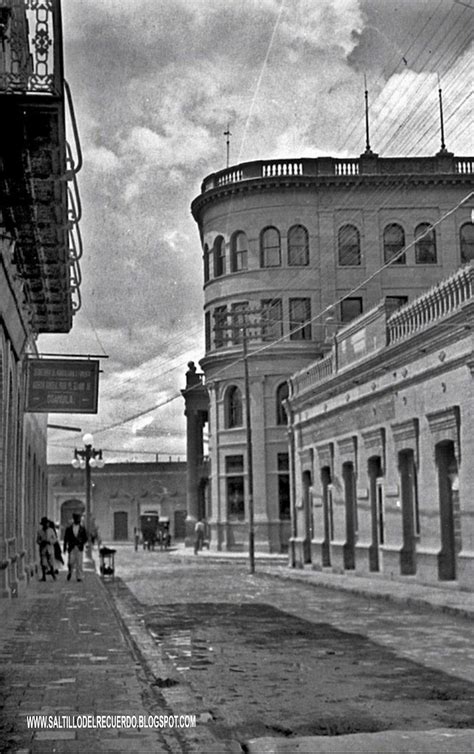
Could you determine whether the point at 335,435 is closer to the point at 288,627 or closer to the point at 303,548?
the point at 303,548

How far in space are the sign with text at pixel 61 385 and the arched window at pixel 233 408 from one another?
1160 inches

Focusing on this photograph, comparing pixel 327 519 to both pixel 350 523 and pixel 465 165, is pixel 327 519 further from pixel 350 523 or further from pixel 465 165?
pixel 465 165

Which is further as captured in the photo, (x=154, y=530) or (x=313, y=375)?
(x=154, y=530)

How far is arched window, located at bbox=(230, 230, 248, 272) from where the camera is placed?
47688 millimetres

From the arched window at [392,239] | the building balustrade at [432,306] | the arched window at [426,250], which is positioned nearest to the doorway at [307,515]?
the building balustrade at [432,306]

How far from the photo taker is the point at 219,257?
4909cm

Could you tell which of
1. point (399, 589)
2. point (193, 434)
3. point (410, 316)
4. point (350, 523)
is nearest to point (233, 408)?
point (193, 434)

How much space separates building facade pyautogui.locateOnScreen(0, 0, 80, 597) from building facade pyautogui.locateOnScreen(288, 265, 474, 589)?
755 cm

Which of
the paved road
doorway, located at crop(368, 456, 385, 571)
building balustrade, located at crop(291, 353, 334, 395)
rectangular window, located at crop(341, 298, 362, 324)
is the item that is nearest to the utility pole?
building balustrade, located at crop(291, 353, 334, 395)

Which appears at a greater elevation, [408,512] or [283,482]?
[283,482]

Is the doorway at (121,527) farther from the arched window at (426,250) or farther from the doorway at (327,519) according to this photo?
the doorway at (327,519)

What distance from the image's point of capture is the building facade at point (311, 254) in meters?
46.3

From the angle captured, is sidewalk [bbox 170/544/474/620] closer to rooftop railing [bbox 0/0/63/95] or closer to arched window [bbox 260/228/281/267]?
rooftop railing [bbox 0/0/63/95]

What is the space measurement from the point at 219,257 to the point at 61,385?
30663 mm
